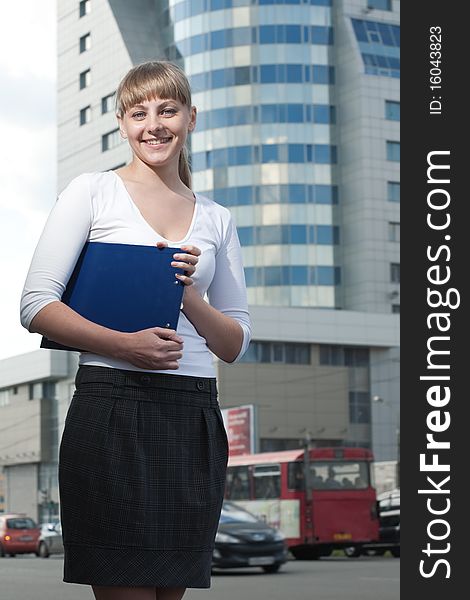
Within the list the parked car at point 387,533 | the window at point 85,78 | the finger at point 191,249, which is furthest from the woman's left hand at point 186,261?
the window at point 85,78

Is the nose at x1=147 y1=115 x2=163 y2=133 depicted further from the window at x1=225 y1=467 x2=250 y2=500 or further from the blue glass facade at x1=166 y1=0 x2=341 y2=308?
the blue glass facade at x1=166 y1=0 x2=341 y2=308

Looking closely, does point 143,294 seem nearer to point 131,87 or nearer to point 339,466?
point 131,87

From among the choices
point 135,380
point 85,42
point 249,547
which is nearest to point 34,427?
point 85,42

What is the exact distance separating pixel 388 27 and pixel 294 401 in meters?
25.7

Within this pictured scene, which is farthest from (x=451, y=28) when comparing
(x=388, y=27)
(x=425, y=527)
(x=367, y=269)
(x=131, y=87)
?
(x=388, y=27)

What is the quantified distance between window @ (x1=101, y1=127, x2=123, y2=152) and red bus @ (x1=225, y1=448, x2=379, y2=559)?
163 ft

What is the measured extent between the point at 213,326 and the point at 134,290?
218 millimetres

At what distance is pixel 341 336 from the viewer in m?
71.0

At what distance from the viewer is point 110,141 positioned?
79375 mm

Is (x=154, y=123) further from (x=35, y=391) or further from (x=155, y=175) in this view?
(x=35, y=391)

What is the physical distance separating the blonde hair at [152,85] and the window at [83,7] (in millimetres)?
83241

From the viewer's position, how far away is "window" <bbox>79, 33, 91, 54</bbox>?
83125 millimetres

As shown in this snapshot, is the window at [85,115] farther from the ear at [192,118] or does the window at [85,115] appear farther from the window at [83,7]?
the ear at [192,118]

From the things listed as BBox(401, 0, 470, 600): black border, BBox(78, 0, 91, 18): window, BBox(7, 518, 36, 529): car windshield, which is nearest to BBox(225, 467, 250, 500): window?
BBox(7, 518, 36, 529): car windshield
